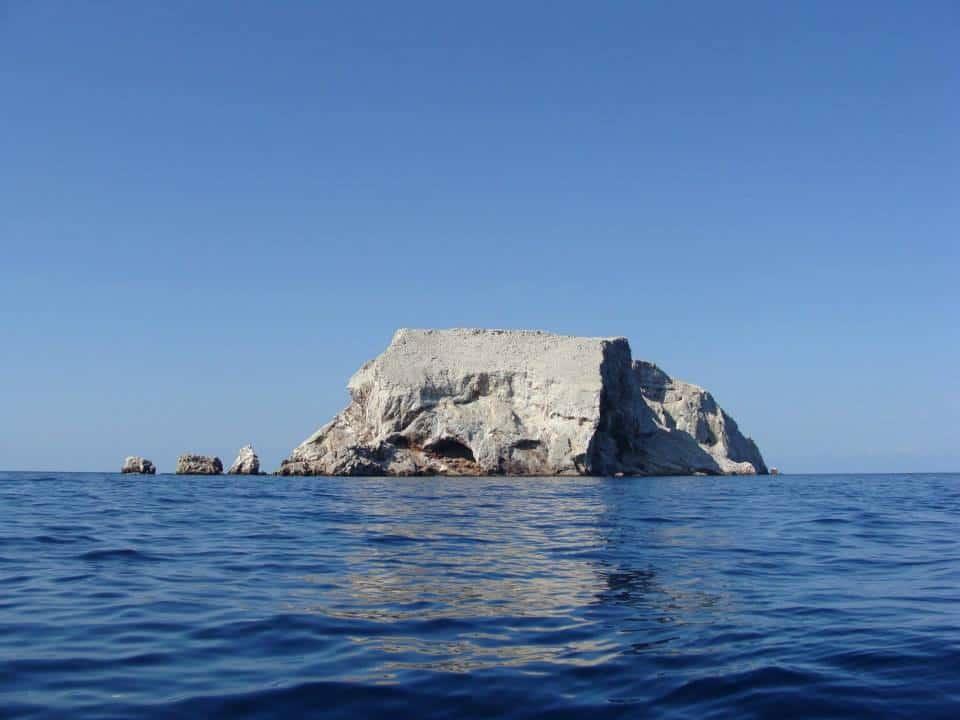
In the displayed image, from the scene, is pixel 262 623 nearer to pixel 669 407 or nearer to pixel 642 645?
pixel 642 645

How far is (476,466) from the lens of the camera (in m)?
60.6

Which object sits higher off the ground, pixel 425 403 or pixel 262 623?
pixel 425 403

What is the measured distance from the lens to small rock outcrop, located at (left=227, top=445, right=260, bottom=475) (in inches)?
2490

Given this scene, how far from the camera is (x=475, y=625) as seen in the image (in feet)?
22.0

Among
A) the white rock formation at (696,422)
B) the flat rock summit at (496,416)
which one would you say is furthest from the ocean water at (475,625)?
the white rock formation at (696,422)

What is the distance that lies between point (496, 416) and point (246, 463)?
20.1 meters

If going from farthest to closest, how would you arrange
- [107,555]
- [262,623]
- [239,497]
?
1. [239,497]
2. [107,555]
3. [262,623]

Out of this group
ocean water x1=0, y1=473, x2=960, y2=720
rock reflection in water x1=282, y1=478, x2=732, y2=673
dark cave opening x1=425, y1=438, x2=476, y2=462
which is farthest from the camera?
dark cave opening x1=425, y1=438, x2=476, y2=462

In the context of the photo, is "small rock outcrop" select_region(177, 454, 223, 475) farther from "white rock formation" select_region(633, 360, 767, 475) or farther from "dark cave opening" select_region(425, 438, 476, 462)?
"white rock formation" select_region(633, 360, 767, 475)

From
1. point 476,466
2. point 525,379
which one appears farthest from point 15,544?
point 525,379

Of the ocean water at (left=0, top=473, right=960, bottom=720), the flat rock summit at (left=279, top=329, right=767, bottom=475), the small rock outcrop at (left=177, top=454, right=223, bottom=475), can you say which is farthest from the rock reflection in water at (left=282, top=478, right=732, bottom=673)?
the small rock outcrop at (left=177, top=454, right=223, bottom=475)

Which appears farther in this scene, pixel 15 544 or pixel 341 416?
pixel 341 416

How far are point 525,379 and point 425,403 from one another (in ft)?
28.7

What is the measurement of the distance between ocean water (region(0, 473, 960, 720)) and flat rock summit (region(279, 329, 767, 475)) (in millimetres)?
46040
